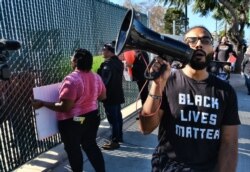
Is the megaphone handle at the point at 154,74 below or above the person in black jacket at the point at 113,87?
above

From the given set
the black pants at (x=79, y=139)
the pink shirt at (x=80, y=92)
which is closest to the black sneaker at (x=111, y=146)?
the black pants at (x=79, y=139)

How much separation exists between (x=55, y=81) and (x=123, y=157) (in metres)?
1.45

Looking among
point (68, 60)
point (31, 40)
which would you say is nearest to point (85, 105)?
point (31, 40)

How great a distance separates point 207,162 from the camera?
93.1 inches

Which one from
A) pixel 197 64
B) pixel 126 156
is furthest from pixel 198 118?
pixel 126 156

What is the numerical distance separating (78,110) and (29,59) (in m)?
1.18

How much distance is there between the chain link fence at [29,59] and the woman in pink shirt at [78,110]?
0.44 metres

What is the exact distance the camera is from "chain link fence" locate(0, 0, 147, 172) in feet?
14.4

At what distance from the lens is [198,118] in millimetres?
2318

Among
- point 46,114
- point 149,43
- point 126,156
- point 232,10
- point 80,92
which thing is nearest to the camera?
point 149,43

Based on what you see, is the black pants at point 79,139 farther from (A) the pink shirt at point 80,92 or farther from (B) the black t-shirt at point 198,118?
(B) the black t-shirt at point 198,118

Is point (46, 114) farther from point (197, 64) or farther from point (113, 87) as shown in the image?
point (197, 64)

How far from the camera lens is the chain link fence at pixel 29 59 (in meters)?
4.40

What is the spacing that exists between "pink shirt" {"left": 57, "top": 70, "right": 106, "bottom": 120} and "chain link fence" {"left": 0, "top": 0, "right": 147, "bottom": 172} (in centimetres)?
70
